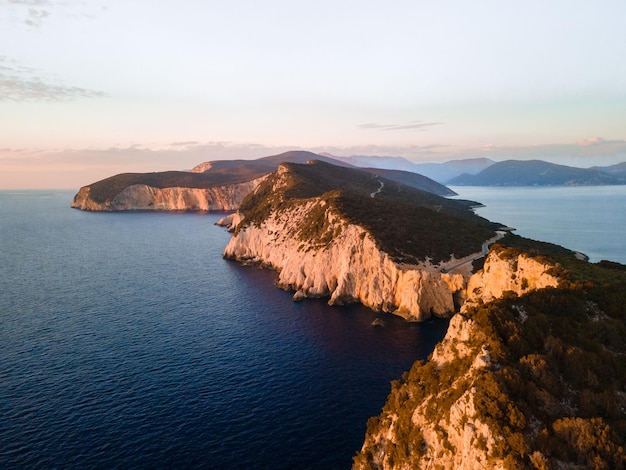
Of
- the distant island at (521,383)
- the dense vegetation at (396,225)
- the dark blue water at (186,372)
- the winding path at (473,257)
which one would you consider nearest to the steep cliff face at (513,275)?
the distant island at (521,383)

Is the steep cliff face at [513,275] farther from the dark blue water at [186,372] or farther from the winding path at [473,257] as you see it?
the winding path at [473,257]

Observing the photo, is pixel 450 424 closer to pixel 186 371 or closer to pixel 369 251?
pixel 186 371

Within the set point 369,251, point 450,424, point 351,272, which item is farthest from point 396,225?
point 450,424

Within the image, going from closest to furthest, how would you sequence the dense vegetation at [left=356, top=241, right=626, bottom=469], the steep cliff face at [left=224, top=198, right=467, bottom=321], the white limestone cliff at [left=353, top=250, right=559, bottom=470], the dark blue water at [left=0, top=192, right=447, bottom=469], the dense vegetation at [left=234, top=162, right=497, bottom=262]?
1. the dense vegetation at [left=356, top=241, right=626, bottom=469]
2. the white limestone cliff at [left=353, top=250, right=559, bottom=470]
3. the dark blue water at [left=0, top=192, right=447, bottom=469]
4. the steep cliff face at [left=224, top=198, right=467, bottom=321]
5. the dense vegetation at [left=234, top=162, right=497, bottom=262]

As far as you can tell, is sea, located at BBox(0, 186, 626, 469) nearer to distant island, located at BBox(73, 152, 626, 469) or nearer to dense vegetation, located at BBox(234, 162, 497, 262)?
distant island, located at BBox(73, 152, 626, 469)

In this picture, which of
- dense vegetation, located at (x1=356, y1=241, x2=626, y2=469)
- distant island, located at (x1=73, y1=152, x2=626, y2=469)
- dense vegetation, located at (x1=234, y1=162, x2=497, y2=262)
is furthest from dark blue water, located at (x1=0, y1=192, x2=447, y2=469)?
dense vegetation, located at (x1=234, y1=162, x2=497, y2=262)

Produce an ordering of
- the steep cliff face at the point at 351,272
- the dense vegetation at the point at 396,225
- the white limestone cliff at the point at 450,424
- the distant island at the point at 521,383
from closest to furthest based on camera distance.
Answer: the distant island at the point at 521,383
the white limestone cliff at the point at 450,424
the steep cliff face at the point at 351,272
the dense vegetation at the point at 396,225

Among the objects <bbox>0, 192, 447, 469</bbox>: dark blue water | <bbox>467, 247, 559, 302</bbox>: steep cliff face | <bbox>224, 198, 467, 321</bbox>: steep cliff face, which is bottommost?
<bbox>0, 192, 447, 469</bbox>: dark blue water
